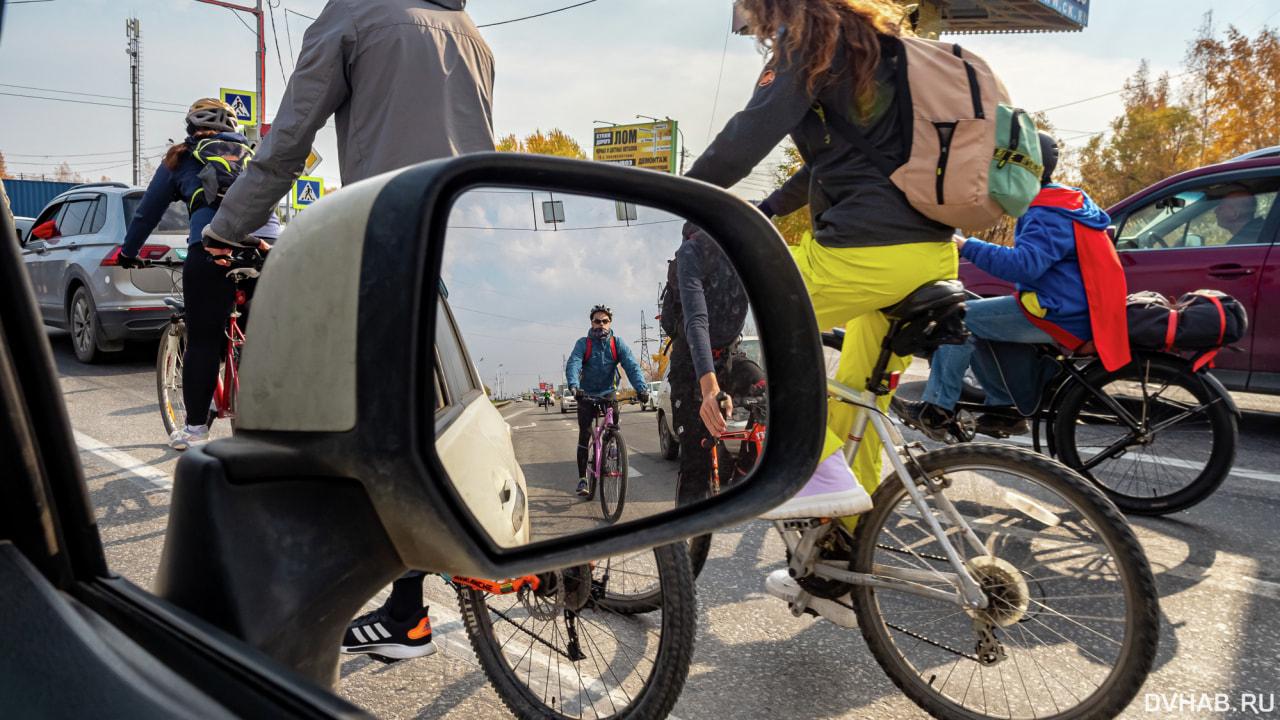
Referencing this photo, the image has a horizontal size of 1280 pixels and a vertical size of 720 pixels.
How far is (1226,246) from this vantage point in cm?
558

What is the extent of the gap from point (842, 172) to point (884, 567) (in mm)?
1120

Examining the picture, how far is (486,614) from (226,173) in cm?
183

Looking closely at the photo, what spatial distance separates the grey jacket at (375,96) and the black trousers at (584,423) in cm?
106

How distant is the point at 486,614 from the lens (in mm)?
2148

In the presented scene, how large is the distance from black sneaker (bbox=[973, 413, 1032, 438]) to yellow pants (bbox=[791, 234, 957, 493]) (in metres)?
2.02

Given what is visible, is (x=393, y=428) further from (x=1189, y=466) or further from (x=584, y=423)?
(x=1189, y=466)

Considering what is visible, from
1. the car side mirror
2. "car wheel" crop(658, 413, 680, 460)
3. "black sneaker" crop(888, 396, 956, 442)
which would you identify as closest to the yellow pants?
"car wheel" crop(658, 413, 680, 460)

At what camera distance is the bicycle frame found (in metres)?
2.09

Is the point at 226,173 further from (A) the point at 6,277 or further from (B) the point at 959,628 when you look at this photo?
(B) the point at 959,628

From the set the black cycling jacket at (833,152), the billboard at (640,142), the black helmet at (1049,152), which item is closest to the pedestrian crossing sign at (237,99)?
the black cycling jacket at (833,152)

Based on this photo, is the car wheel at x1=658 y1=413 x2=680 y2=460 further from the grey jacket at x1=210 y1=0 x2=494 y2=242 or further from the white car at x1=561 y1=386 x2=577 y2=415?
the grey jacket at x1=210 y1=0 x2=494 y2=242

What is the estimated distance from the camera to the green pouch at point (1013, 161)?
216 centimetres

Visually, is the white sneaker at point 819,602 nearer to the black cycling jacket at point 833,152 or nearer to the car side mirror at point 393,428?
the black cycling jacket at point 833,152

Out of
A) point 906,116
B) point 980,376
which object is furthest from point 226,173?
point 980,376
